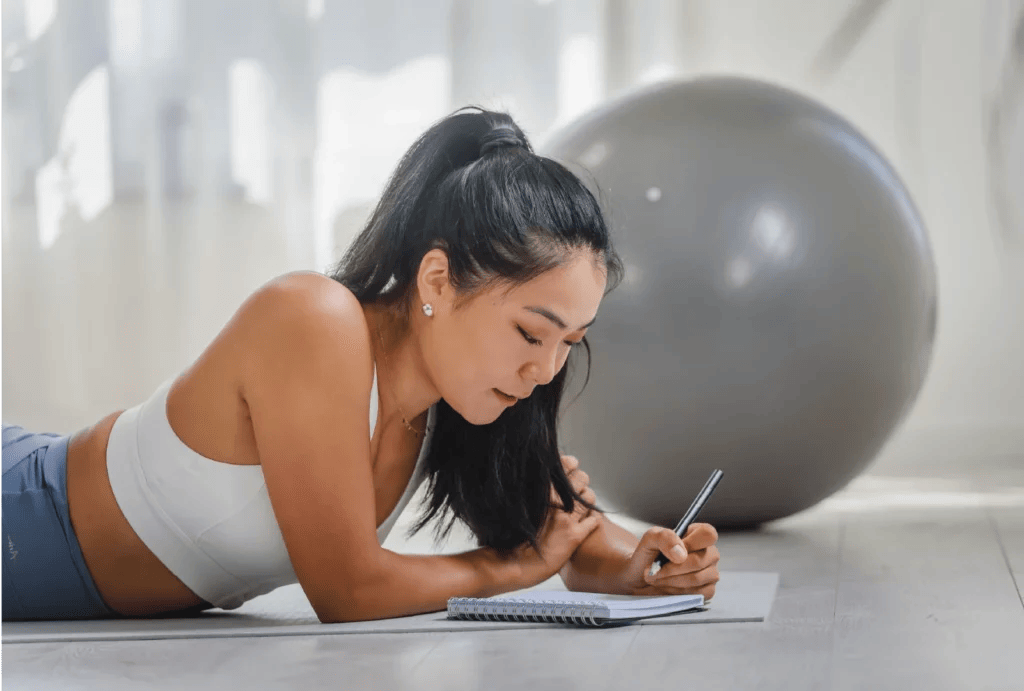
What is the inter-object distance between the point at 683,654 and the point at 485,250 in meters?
0.40

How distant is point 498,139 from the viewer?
1272mm

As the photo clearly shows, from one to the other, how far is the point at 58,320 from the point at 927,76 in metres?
2.34

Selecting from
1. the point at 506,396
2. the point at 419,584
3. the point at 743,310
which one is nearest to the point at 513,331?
the point at 506,396

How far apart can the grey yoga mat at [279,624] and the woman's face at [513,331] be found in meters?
0.21

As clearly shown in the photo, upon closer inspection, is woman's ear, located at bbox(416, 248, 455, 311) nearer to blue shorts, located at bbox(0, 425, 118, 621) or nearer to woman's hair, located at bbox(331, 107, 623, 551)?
woman's hair, located at bbox(331, 107, 623, 551)

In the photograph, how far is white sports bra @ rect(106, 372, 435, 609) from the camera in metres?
1.24

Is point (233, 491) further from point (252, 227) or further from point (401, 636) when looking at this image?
point (252, 227)

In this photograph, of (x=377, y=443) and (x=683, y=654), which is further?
(x=377, y=443)

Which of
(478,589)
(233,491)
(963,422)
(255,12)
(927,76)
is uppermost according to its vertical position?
(255,12)

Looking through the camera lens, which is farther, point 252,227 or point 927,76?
point 252,227

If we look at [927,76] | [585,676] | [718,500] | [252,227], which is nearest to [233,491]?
[585,676]

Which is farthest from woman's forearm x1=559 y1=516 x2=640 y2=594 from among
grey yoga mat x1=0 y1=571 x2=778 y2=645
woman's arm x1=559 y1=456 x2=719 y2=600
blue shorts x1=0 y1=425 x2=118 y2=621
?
blue shorts x1=0 y1=425 x2=118 y2=621

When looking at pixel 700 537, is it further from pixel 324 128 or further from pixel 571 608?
pixel 324 128

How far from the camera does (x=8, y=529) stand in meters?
1.32
